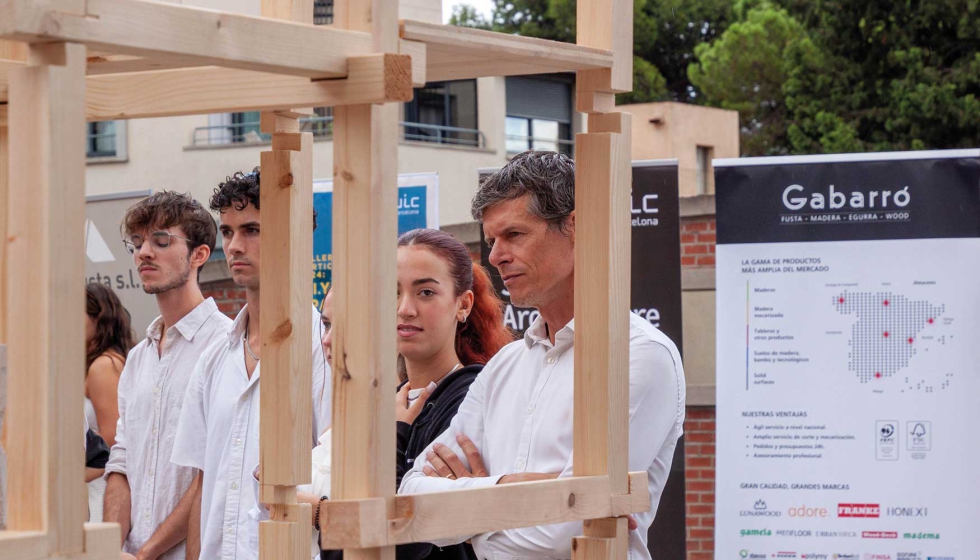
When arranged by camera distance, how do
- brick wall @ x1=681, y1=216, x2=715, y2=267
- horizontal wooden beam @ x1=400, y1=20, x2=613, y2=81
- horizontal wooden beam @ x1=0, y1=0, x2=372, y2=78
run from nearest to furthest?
horizontal wooden beam @ x1=0, y1=0, x2=372, y2=78, horizontal wooden beam @ x1=400, y1=20, x2=613, y2=81, brick wall @ x1=681, y1=216, x2=715, y2=267

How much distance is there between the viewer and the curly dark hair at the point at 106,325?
485 centimetres

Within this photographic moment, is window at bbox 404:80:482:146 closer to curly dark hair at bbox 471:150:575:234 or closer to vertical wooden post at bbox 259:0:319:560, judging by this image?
curly dark hair at bbox 471:150:575:234

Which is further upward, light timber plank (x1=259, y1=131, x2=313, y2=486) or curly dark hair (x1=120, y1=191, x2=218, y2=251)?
curly dark hair (x1=120, y1=191, x2=218, y2=251)

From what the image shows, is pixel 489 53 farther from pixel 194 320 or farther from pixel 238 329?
pixel 194 320

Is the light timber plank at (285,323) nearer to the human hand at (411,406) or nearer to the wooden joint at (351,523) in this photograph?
the wooden joint at (351,523)

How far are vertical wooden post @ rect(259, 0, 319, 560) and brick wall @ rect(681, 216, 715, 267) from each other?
5.47 metres

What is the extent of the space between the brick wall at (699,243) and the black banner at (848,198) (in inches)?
76.2

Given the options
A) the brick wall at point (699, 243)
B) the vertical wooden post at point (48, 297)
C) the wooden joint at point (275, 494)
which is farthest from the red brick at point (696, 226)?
the vertical wooden post at point (48, 297)

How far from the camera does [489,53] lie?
1.94 meters

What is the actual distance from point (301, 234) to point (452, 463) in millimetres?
627

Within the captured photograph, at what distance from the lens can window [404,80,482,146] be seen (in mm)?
22984

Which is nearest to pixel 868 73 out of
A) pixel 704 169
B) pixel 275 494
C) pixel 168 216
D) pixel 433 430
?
pixel 704 169

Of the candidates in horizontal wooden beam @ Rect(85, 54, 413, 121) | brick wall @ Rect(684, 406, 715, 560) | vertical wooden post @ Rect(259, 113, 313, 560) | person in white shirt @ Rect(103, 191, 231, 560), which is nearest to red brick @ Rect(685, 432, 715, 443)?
brick wall @ Rect(684, 406, 715, 560)

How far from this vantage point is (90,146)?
23.3m
